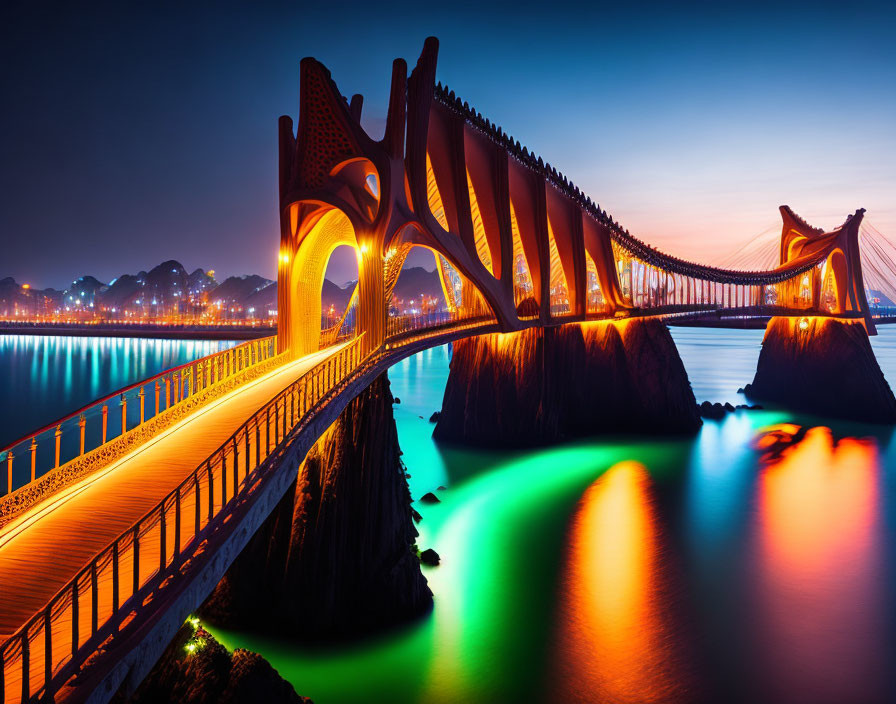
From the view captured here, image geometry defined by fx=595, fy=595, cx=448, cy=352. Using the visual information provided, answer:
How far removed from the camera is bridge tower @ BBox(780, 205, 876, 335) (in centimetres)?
3625

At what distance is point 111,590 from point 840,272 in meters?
42.7

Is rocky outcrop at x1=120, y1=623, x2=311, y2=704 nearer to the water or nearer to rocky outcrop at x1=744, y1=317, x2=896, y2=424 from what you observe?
the water

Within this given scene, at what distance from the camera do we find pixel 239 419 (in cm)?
809

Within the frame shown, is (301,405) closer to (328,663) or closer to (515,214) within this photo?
(328,663)

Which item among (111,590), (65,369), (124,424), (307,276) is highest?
(307,276)

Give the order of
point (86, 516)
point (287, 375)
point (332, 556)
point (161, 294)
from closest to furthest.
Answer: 1. point (86, 516)
2. point (332, 556)
3. point (287, 375)
4. point (161, 294)

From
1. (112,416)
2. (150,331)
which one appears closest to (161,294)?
(150,331)

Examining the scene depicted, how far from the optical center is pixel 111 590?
4547 mm

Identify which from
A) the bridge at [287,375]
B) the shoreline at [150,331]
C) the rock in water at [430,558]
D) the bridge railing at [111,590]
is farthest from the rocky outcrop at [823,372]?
the shoreline at [150,331]

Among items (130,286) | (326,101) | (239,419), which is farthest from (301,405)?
(130,286)

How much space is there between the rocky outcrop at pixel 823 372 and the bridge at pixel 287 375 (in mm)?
2734

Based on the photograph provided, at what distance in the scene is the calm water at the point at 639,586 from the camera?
338 inches

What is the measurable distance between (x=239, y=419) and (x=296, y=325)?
258 inches

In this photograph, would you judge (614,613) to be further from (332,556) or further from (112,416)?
(112,416)
